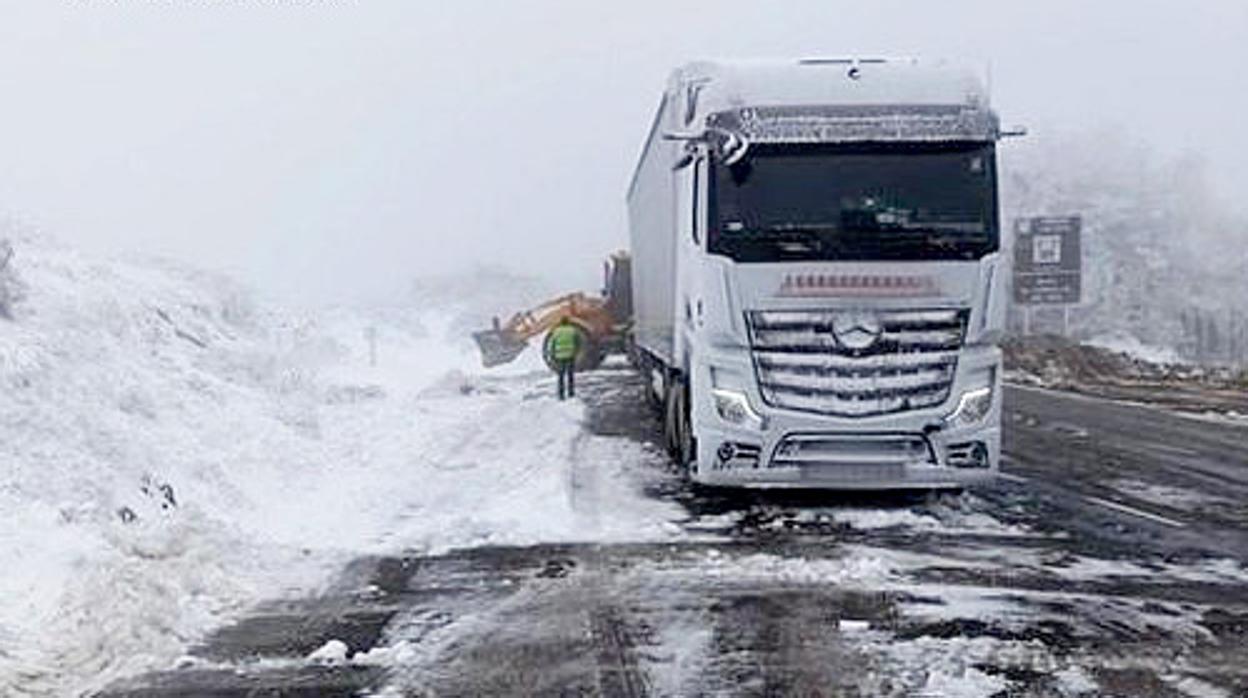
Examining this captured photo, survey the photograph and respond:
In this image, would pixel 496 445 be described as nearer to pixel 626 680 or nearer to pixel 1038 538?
pixel 1038 538

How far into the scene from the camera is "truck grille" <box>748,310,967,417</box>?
1231cm

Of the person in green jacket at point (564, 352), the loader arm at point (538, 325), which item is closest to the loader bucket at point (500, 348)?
the loader arm at point (538, 325)

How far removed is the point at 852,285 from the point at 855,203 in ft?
2.27

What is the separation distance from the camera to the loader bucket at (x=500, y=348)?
4012 cm

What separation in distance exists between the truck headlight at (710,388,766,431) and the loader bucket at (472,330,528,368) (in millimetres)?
27526

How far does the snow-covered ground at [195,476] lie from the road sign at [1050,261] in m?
24.5

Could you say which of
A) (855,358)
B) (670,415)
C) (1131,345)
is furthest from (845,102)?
(1131,345)

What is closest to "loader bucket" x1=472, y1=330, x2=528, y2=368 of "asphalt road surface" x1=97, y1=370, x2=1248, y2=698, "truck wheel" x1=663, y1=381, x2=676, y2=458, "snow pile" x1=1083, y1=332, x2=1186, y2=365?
"truck wheel" x1=663, y1=381, x2=676, y2=458

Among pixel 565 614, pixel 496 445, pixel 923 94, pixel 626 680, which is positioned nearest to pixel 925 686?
pixel 626 680

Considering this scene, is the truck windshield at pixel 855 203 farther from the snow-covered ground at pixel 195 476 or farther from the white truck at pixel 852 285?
the snow-covered ground at pixel 195 476

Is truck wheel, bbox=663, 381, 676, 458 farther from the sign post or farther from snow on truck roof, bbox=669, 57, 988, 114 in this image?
the sign post

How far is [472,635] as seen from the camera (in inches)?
331

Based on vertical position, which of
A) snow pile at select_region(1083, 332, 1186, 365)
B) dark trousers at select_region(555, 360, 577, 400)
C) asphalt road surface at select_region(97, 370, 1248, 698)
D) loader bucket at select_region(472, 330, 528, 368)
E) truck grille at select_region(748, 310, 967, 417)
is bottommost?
snow pile at select_region(1083, 332, 1186, 365)

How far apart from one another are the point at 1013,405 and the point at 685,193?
55.0 ft
